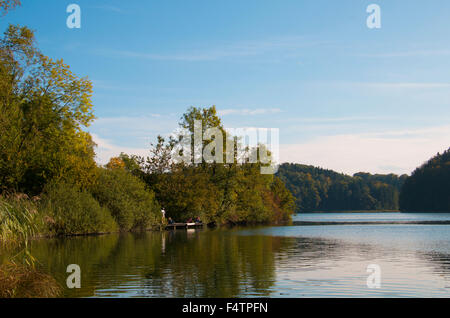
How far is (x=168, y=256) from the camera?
2533 centimetres

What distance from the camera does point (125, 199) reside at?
48062 mm

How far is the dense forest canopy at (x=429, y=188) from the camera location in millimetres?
147125

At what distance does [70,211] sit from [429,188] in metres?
131

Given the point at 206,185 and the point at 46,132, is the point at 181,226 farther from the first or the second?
the point at 46,132

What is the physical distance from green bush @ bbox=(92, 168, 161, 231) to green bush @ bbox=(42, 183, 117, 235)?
12.3 feet

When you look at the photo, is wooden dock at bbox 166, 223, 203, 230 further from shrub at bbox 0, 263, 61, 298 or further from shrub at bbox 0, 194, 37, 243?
shrub at bbox 0, 194, 37, 243

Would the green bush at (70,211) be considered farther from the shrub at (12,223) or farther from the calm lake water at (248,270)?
the shrub at (12,223)

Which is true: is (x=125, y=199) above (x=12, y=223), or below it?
above

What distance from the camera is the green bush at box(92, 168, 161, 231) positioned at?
46.2 m

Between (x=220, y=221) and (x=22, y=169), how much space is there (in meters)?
31.8

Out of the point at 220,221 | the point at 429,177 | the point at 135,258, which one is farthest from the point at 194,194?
the point at 429,177

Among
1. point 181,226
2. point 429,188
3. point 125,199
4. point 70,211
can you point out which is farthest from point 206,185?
point 429,188

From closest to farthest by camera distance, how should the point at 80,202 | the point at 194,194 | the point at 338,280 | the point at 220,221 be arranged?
the point at 338,280, the point at 80,202, the point at 194,194, the point at 220,221
